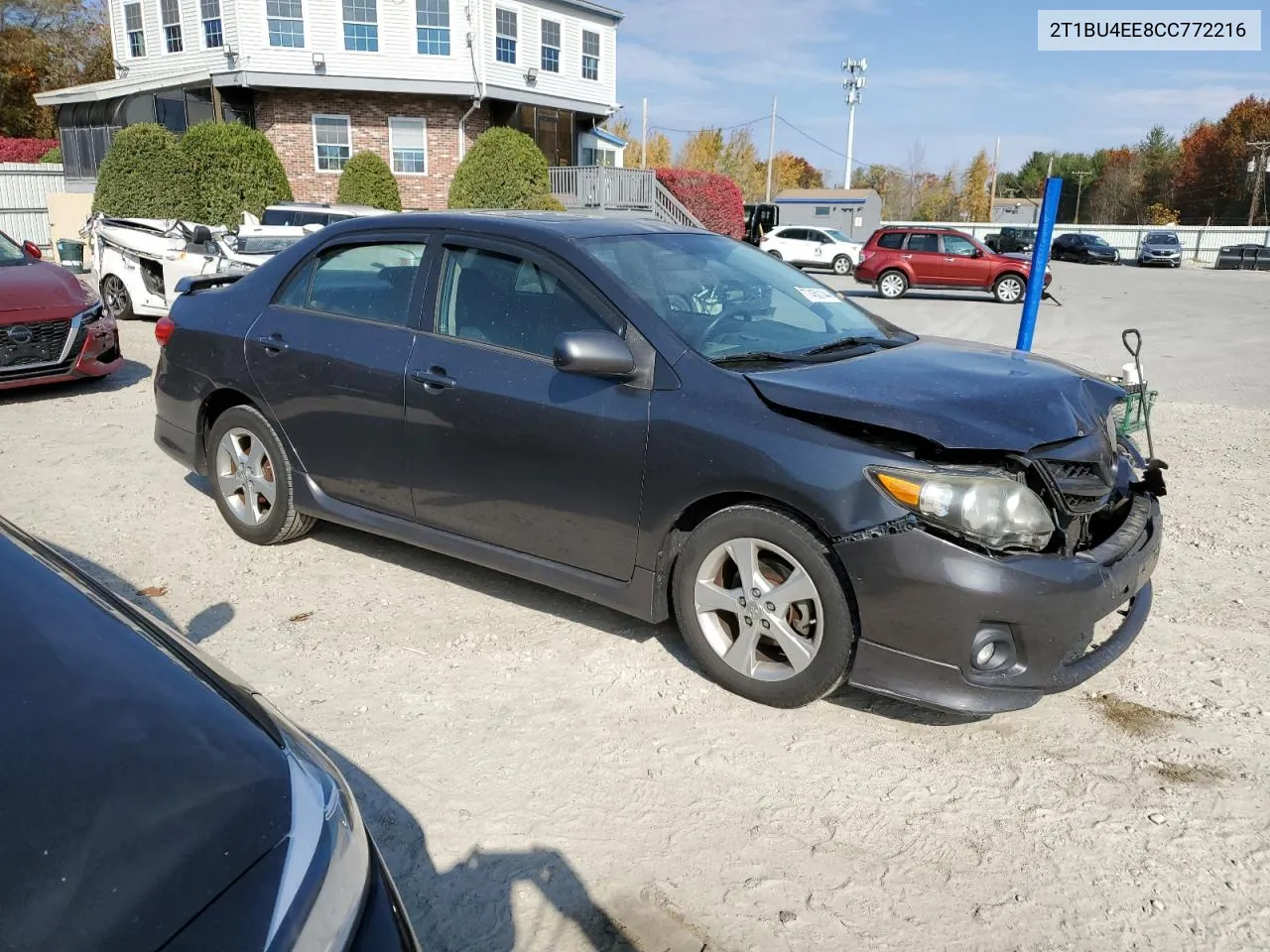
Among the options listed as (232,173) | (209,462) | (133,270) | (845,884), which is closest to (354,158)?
(232,173)

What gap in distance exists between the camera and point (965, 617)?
10.1 feet

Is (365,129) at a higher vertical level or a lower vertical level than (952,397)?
higher

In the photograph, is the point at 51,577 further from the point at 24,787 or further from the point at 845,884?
the point at 845,884

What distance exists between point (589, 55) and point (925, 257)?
14.8 m

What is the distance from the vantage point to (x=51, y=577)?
2193 millimetres

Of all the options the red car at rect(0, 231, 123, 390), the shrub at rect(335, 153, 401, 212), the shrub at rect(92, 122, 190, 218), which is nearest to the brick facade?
the shrub at rect(335, 153, 401, 212)

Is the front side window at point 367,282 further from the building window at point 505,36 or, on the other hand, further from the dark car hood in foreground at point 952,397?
the building window at point 505,36

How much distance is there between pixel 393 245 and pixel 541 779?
8.38ft

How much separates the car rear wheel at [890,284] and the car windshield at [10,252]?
59.6 ft

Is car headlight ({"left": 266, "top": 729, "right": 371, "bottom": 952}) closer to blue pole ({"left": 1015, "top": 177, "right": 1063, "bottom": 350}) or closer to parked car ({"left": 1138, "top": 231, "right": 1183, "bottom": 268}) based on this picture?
blue pole ({"left": 1015, "top": 177, "right": 1063, "bottom": 350})

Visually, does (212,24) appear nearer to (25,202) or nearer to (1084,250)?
(25,202)

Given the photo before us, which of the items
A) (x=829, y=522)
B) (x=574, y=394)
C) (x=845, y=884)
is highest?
(x=574, y=394)

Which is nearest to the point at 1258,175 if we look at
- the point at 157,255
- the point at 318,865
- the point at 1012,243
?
the point at 1012,243

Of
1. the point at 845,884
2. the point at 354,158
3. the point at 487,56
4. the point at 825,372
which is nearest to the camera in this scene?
the point at 845,884
